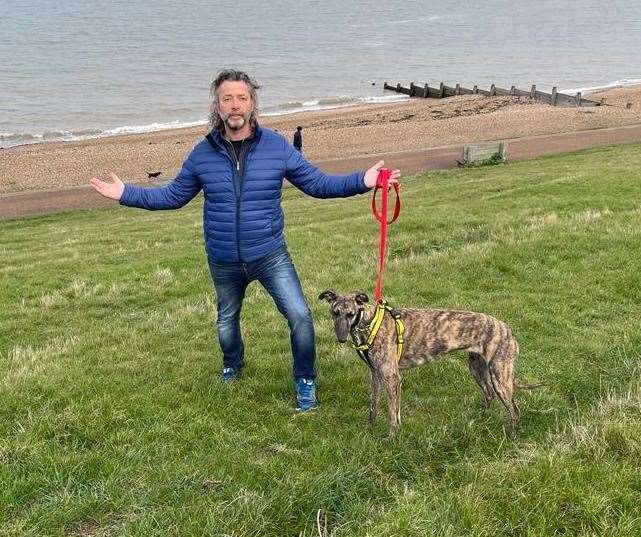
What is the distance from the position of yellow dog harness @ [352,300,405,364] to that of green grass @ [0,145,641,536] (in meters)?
0.68

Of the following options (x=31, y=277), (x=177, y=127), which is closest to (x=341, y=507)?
(x=31, y=277)

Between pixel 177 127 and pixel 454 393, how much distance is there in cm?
4644

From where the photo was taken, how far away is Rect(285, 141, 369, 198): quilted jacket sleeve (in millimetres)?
5797

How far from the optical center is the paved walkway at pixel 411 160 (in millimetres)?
26562

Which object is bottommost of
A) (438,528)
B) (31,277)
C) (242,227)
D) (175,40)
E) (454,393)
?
(31,277)

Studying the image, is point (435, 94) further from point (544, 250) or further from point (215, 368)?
point (215, 368)

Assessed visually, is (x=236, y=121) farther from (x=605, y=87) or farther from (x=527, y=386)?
(x=605, y=87)

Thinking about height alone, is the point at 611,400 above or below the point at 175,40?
below

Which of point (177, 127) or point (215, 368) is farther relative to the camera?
point (177, 127)

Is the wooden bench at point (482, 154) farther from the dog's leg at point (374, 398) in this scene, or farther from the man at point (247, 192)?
the dog's leg at point (374, 398)

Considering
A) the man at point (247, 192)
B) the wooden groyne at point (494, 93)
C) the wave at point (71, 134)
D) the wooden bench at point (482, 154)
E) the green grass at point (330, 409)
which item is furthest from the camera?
the wooden groyne at point (494, 93)

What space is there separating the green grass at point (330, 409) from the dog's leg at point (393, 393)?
0.12 metres

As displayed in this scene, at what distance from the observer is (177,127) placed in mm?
49438

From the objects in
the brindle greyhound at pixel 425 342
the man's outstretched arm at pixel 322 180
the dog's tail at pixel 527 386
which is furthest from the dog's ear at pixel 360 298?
the dog's tail at pixel 527 386
